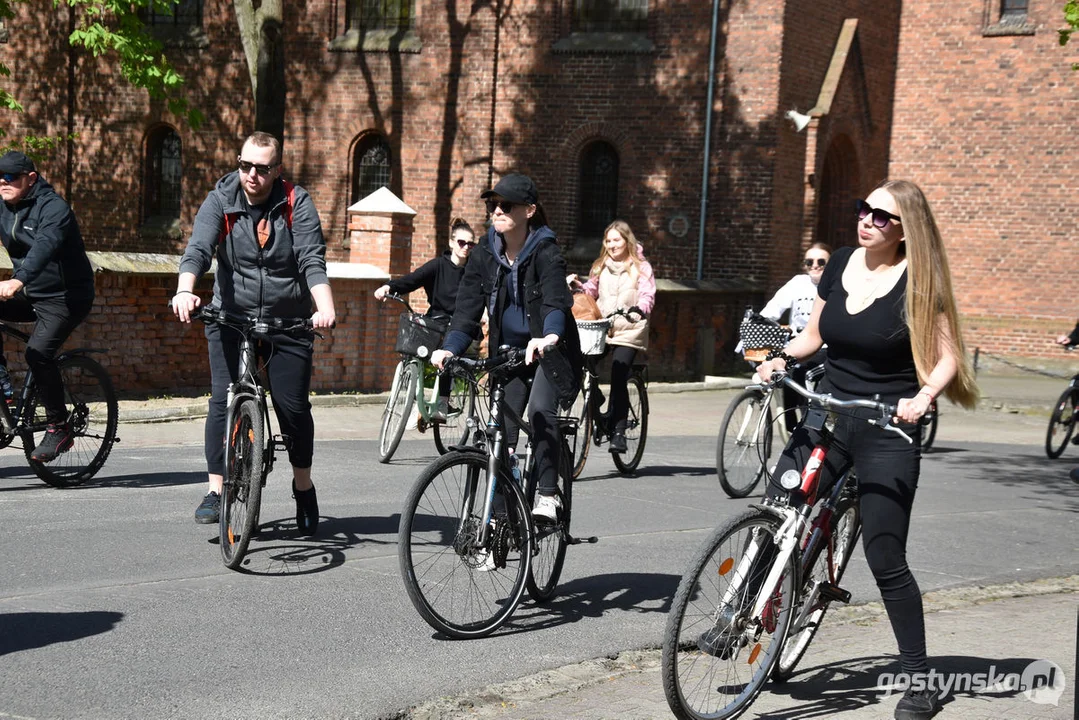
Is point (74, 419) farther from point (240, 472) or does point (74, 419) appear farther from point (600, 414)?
point (600, 414)

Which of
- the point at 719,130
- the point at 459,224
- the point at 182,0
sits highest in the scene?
the point at 182,0

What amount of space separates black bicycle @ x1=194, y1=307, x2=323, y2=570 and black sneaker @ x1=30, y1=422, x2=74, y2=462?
93.6 inches

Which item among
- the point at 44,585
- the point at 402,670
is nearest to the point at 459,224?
the point at 44,585

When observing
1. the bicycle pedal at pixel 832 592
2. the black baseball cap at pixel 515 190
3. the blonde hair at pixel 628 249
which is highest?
the black baseball cap at pixel 515 190

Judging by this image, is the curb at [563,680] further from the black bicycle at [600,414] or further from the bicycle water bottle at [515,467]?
the black bicycle at [600,414]

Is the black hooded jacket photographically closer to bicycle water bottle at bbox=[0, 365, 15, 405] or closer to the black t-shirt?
bicycle water bottle at bbox=[0, 365, 15, 405]

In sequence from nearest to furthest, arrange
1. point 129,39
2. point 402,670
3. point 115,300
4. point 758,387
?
point 402,670
point 758,387
point 115,300
point 129,39

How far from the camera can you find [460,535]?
569 cm

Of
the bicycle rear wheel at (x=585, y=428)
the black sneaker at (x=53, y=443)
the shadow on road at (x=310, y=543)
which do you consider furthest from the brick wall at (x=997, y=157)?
the black sneaker at (x=53, y=443)

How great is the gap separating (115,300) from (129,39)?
6.96m

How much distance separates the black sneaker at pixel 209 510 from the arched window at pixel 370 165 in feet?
60.9

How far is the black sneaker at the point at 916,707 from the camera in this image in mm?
4926

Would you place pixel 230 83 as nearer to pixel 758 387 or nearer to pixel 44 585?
pixel 758 387

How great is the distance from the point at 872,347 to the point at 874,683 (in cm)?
142
